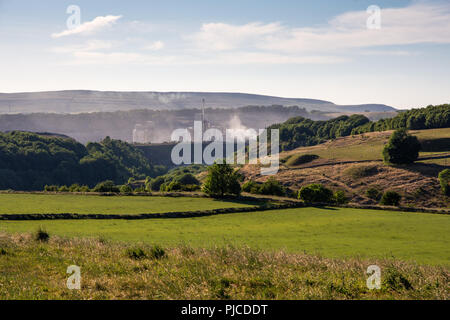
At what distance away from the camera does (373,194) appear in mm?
101562

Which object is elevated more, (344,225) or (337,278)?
(337,278)

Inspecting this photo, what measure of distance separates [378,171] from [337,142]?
218 ft

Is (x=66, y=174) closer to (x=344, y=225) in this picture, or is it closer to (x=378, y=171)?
(x=378, y=171)

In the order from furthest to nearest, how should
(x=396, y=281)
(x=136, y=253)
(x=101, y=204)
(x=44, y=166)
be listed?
(x=44, y=166) < (x=101, y=204) < (x=136, y=253) < (x=396, y=281)

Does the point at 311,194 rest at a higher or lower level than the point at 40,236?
lower

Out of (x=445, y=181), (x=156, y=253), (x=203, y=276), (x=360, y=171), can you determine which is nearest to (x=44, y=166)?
(x=360, y=171)

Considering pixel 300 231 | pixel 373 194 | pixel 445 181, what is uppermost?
pixel 300 231

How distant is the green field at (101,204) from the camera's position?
5159 cm

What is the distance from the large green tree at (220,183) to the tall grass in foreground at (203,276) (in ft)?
154

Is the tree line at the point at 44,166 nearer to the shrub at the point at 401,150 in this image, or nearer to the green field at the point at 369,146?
the green field at the point at 369,146

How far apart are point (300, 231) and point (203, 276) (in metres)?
28.7

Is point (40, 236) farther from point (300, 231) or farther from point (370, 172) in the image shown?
point (370, 172)

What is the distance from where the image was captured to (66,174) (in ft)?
563
